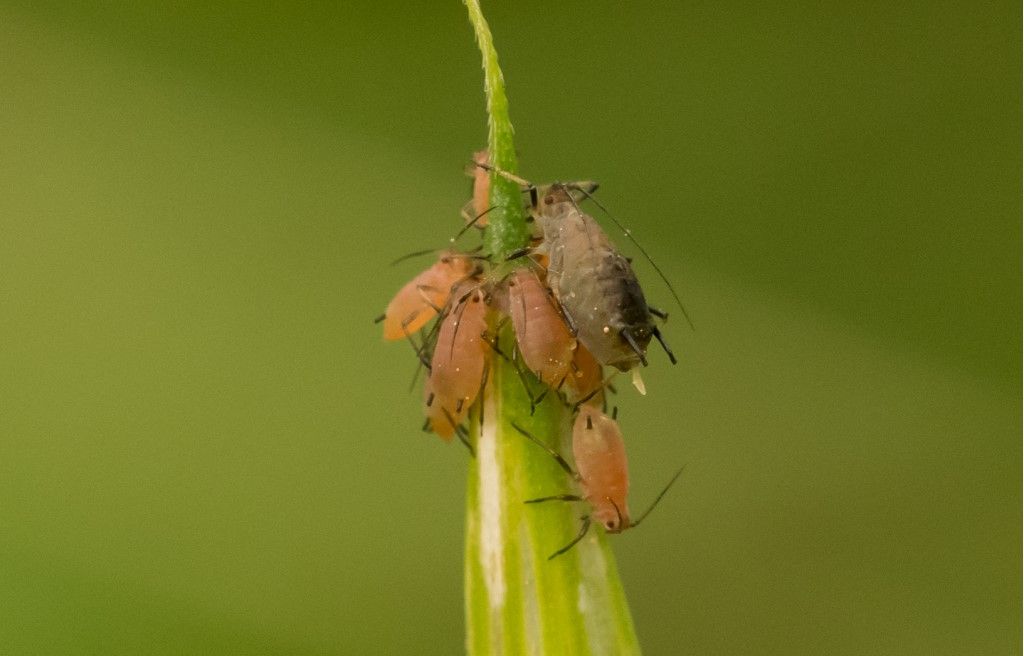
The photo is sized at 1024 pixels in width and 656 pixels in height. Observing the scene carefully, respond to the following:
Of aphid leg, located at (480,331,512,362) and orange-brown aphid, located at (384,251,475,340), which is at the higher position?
orange-brown aphid, located at (384,251,475,340)

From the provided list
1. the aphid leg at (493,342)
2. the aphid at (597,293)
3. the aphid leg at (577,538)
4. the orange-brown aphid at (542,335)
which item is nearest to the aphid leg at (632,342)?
the aphid at (597,293)

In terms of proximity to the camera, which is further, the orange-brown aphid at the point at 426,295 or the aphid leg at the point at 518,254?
the orange-brown aphid at the point at 426,295

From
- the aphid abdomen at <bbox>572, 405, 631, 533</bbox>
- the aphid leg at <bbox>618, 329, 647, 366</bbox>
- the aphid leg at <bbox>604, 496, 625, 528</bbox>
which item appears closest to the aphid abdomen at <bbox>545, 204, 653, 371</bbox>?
the aphid leg at <bbox>618, 329, 647, 366</bbox>

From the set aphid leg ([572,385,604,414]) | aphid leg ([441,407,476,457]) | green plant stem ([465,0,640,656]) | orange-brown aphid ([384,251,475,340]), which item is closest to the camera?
green plant stem ([465,0,640,656])

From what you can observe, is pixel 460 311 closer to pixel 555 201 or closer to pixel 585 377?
pixel 585 377

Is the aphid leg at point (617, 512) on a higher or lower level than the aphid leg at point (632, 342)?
lower

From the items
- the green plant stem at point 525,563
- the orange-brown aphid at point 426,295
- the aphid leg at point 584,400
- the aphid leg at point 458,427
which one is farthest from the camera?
the orange-brown aphid at point 426,295

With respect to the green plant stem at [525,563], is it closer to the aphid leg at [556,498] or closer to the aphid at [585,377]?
the aphid leg at [556,498]

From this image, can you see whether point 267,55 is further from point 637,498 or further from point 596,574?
point 596,574

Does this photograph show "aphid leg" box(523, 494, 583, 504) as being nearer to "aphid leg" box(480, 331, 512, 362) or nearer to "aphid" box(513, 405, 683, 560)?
"aphid" box(513, 405, 683, 560)
